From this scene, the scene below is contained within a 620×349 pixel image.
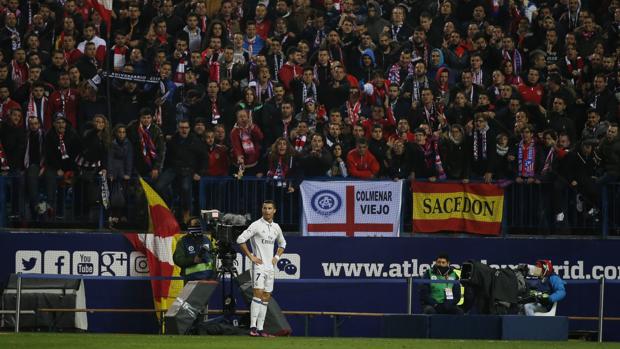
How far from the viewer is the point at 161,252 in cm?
2492

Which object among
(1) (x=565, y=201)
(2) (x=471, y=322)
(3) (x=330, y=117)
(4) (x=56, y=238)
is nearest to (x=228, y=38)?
(3) (x=330, y=117)

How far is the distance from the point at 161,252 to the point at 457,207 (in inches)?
194

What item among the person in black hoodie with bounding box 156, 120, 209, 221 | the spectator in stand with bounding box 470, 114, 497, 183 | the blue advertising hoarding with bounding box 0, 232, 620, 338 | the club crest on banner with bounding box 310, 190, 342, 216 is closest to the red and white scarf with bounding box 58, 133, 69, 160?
the blue advertising hoarding with bounding box 0, 232, 620, 338

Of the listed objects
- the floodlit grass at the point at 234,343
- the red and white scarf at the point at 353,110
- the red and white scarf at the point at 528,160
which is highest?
the red and white scarf at the point at 353,110

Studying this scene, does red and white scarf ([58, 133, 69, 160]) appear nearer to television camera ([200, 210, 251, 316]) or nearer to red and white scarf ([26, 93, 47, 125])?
red and white scarf ([26, 93, 47, 125])

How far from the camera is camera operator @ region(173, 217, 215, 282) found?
74.1 ft

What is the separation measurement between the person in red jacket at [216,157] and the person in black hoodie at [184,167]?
0.14m

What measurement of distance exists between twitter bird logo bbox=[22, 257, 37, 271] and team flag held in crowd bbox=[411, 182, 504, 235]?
20.7 ft

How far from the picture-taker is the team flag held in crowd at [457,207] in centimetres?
2409

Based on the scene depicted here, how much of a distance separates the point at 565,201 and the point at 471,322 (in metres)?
4.64

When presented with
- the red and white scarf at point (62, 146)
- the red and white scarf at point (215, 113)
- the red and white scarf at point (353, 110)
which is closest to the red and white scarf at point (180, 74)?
the red and white scarf at point (215, 113)

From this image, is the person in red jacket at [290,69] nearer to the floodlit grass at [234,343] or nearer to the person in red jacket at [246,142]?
the person in red jacket at [246,142]

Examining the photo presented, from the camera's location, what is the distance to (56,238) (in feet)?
81.4

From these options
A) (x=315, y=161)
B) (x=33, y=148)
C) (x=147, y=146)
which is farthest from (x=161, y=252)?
(x=315, y=161)
